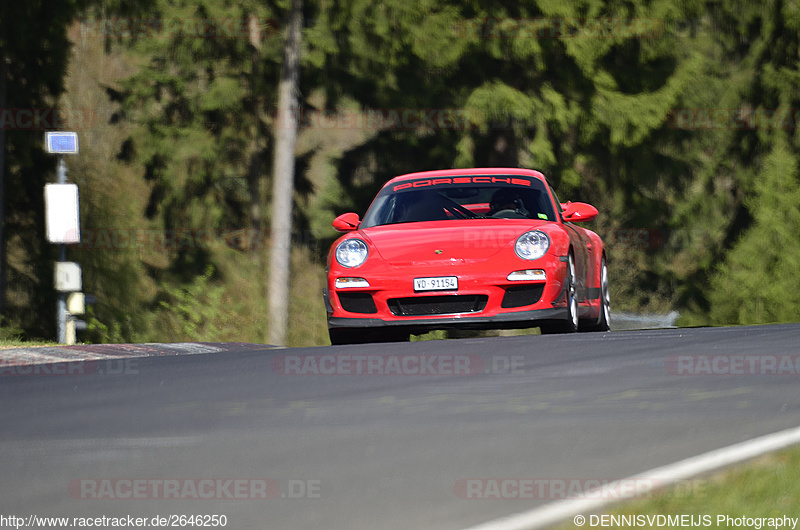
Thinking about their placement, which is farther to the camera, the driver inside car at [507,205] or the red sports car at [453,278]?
the driver inside car at [507,205]

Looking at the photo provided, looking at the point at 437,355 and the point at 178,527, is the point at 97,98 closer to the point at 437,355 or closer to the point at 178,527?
the point at 437,355

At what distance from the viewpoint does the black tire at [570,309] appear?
11.4 m

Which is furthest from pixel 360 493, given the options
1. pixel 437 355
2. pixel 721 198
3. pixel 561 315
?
pixel 721 198

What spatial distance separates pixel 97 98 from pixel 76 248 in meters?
8.80

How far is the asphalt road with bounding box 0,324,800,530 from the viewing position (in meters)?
4.81

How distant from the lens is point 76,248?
33094 millimetres

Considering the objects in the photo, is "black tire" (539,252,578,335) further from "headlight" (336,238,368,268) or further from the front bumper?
"headlight" (336,238,368,268)

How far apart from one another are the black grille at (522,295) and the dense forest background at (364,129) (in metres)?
14.7

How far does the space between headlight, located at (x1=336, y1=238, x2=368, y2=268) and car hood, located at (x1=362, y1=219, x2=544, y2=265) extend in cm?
11

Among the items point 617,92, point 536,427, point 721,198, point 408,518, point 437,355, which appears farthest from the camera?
point 721,198

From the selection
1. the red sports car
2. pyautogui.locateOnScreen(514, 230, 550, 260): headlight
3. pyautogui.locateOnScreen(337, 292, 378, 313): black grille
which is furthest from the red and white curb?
pyautogui.locateOnScreen(514, 230, 550, 260): headlight

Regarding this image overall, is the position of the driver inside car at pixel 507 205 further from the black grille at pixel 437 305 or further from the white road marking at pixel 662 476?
the white road marking at pixel 662 476

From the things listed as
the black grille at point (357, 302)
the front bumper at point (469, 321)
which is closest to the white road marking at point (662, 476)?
the front bumper at point (469, 321)

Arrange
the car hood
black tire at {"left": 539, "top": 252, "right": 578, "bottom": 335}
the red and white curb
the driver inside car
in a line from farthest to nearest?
the driver inside car → black tire at {"left": 539, "top": 252, "right": 578, "bottom": 335} → the car hood → the red and white curb
